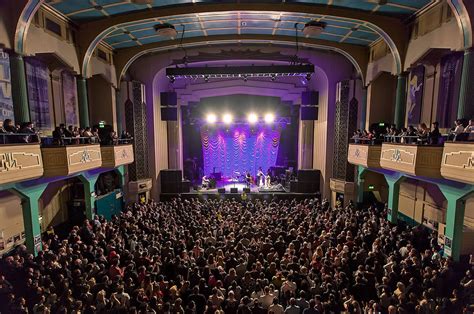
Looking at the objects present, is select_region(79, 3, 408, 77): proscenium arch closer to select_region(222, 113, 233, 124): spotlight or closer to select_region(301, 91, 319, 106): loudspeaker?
select_region(301, 91, 319, 106): loudspeaker

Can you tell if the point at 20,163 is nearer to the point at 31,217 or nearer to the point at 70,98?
the point at 31,217

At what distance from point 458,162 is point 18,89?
39.0 ft

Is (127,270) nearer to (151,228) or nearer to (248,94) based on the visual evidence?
(151,228)

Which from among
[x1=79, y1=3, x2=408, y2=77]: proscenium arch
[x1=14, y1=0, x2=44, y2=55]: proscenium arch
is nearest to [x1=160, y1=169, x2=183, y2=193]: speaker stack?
[x1=79, y1=3, x2=408, y2=77]: proscenium arch

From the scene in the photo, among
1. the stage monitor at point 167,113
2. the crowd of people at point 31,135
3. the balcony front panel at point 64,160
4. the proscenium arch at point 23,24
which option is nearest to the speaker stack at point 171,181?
the stage monitor at point 167,113

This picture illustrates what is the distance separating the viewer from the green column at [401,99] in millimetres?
11171

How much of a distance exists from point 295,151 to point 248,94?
567cm

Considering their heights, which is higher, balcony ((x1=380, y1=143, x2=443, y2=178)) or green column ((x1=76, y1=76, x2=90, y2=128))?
green column ((x1=76, y1=76, x2=90, y2=128))

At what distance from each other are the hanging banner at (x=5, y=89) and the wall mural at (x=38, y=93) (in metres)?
0.97

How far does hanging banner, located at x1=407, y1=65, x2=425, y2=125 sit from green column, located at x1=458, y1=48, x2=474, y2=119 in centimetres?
348

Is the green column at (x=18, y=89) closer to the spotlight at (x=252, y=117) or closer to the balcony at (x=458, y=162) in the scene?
the balcony at (x=458, y=162)

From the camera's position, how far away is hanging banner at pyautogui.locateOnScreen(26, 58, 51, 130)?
9.78m

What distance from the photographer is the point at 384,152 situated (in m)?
10.1

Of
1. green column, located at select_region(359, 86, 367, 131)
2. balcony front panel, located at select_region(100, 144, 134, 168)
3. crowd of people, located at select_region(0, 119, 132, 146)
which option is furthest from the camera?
green column, located at select_region(359, 86, 367, 131)
